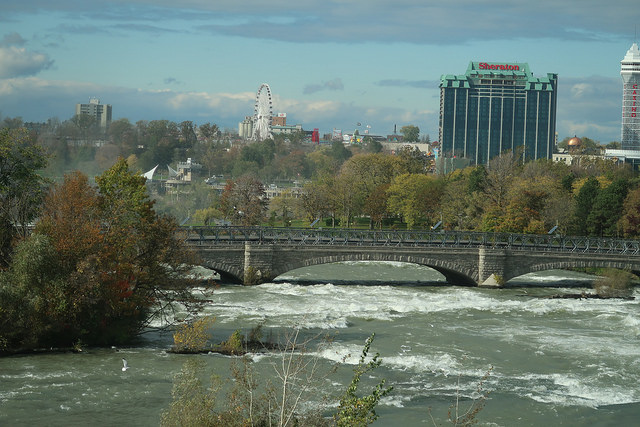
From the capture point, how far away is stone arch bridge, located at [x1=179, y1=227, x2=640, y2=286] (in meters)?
73.8

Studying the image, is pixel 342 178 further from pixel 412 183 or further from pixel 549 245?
pixel 549 245

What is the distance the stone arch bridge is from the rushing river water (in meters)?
2.36

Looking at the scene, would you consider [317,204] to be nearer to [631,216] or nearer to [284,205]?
[284,205]

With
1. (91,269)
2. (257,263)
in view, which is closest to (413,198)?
(257,263)

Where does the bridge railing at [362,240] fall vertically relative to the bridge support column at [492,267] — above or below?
above

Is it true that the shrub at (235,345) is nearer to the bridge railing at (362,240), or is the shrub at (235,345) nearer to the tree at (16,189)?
the tree at (16,189)

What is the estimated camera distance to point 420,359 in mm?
48000

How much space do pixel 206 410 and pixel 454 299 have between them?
44912 millimetres

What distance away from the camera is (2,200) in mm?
51469

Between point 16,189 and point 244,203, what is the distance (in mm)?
70593

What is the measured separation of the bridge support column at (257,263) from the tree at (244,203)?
138 feet

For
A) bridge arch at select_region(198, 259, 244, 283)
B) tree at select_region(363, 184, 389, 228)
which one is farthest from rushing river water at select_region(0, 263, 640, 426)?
tree at select_region(363, 184, 389, 228)

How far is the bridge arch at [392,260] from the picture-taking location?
246ft

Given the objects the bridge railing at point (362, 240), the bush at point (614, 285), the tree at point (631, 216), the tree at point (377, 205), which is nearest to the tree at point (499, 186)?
the tree at point (631, 216)
